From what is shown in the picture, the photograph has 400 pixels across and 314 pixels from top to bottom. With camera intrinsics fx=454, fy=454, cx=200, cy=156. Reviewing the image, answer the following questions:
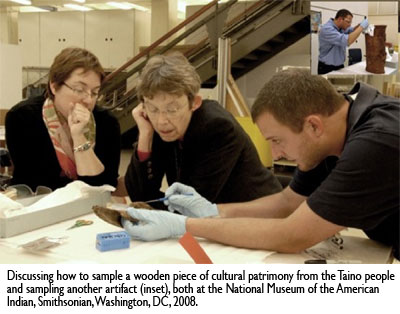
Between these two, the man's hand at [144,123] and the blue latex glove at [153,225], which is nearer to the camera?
the blue latex glove at [153,225]

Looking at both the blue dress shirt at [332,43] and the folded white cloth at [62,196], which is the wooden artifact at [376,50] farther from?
the folded white cloth at [62,196]

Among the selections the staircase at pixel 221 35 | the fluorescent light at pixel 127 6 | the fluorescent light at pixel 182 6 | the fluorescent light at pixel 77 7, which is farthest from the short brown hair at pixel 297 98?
the fluorescent light at pixel 77 7

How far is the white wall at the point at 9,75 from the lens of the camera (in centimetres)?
477

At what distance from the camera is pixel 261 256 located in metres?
1.26

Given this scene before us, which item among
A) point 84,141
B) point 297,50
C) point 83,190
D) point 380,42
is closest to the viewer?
point 83,190

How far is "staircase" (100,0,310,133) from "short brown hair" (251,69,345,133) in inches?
179

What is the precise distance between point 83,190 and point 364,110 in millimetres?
1003

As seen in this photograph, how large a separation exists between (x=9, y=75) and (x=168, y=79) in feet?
12.4

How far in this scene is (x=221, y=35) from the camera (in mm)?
5871

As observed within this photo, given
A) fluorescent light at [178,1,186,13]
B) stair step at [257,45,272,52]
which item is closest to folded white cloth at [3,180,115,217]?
stair step at [257,45,272,52]

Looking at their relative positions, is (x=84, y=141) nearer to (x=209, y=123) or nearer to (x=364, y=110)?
(x=209, y=123)

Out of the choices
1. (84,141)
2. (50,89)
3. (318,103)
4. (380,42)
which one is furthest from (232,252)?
(380,42)

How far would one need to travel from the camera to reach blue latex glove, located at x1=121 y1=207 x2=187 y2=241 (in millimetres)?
1351

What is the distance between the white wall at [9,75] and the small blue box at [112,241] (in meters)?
3.96
